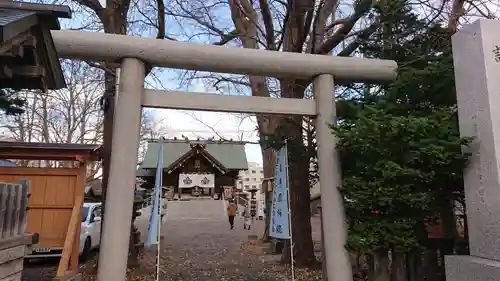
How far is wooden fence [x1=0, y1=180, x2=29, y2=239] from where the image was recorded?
422 cm

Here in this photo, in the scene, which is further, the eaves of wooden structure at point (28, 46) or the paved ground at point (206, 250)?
the paved ground at point (206, 250)

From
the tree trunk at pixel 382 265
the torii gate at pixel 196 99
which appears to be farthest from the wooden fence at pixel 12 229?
the tree trunk at pixel 382 265

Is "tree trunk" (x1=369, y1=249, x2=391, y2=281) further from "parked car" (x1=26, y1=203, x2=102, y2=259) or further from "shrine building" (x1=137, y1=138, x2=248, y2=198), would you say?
"shrine building" (x1=137, y1=138, x2=248, y2=198)

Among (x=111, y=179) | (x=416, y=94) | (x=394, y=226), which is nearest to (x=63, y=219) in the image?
Answer: (x=111, y=179)

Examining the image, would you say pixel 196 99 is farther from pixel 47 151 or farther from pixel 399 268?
pixel 399 268

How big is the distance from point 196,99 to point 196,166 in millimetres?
23194

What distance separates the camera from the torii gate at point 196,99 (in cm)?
578

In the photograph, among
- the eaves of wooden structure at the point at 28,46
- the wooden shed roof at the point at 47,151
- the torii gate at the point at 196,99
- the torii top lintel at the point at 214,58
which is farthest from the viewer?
the wooden shed roof at the point at 47,151

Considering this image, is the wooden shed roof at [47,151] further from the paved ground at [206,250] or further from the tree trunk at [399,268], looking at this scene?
the tree trunk at [399,268]

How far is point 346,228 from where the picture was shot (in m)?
6.38

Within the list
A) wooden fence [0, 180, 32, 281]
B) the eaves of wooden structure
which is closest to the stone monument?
the eaves of wooden structure

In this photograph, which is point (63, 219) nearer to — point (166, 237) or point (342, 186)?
point (342, 186)

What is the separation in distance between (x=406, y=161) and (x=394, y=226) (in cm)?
94

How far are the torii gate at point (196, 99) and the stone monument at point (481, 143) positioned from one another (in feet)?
6.32
